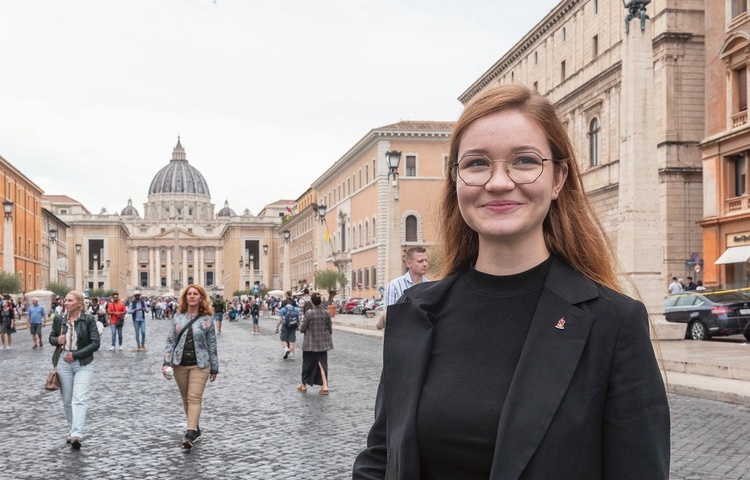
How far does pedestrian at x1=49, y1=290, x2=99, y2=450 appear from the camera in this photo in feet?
28.0

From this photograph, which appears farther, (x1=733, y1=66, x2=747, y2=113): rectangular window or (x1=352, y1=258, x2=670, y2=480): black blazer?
(x1=733, y1=66, x2=747, y2=113): rectangular window

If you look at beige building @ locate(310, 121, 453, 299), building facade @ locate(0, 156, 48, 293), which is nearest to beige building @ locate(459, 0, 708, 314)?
beige building @ locate(310, 121, 453, 299)

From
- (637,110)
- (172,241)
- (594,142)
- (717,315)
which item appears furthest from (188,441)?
(172,241)

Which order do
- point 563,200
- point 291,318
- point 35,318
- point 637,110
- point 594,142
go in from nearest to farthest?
point 563,200 → point 637,110 → point 291,318 → point 35,318 → point 594,142

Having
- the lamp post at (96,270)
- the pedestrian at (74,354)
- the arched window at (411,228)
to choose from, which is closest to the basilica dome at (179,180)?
the lamp post at (96,270)

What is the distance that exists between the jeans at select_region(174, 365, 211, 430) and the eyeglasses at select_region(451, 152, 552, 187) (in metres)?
6.86

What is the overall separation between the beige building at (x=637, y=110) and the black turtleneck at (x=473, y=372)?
47.8 feet

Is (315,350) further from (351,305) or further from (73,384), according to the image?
(351,305)

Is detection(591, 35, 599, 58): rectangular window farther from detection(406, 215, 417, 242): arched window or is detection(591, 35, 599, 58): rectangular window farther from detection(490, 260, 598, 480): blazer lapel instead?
detection(490, 260, 598, 480): blazer lapel

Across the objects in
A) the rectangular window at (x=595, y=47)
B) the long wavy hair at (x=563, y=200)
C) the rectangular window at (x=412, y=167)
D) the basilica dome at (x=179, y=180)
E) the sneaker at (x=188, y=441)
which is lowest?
the sneaker at (x=188, y=441)

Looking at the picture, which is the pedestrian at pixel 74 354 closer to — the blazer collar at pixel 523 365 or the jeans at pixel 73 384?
the jeans at pixel 73 384

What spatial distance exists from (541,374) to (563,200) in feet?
1.61

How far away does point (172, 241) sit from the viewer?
16200 centimetres

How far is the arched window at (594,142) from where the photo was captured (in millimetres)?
36531
